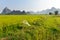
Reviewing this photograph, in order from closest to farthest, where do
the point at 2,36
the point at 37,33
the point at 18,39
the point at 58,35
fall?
the point at 18,39 → the point at 2,36 → the point at 37,33 → the point at 58,35

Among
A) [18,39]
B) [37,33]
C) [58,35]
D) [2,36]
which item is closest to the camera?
[18,39]

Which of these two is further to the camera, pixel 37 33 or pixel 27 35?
pixel 37 33

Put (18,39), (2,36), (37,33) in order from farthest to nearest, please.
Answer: (37,33) < (2,36) < (18,39)

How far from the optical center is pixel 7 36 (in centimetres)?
1280

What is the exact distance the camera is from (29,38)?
41.8 feet

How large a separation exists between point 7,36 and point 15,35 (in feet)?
1.99

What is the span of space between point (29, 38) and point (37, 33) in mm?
1390

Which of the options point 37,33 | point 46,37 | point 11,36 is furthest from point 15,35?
point 46,37

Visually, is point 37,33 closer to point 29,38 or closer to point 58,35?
point 29,38

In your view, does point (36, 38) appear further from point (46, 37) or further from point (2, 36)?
point (2, 36)

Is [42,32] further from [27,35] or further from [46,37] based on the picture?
[27,35]

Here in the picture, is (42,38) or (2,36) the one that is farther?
(42,38)

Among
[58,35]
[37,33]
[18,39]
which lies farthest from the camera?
[58,35]

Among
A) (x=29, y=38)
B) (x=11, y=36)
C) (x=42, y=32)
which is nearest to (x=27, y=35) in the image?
(x=29, y=38)
